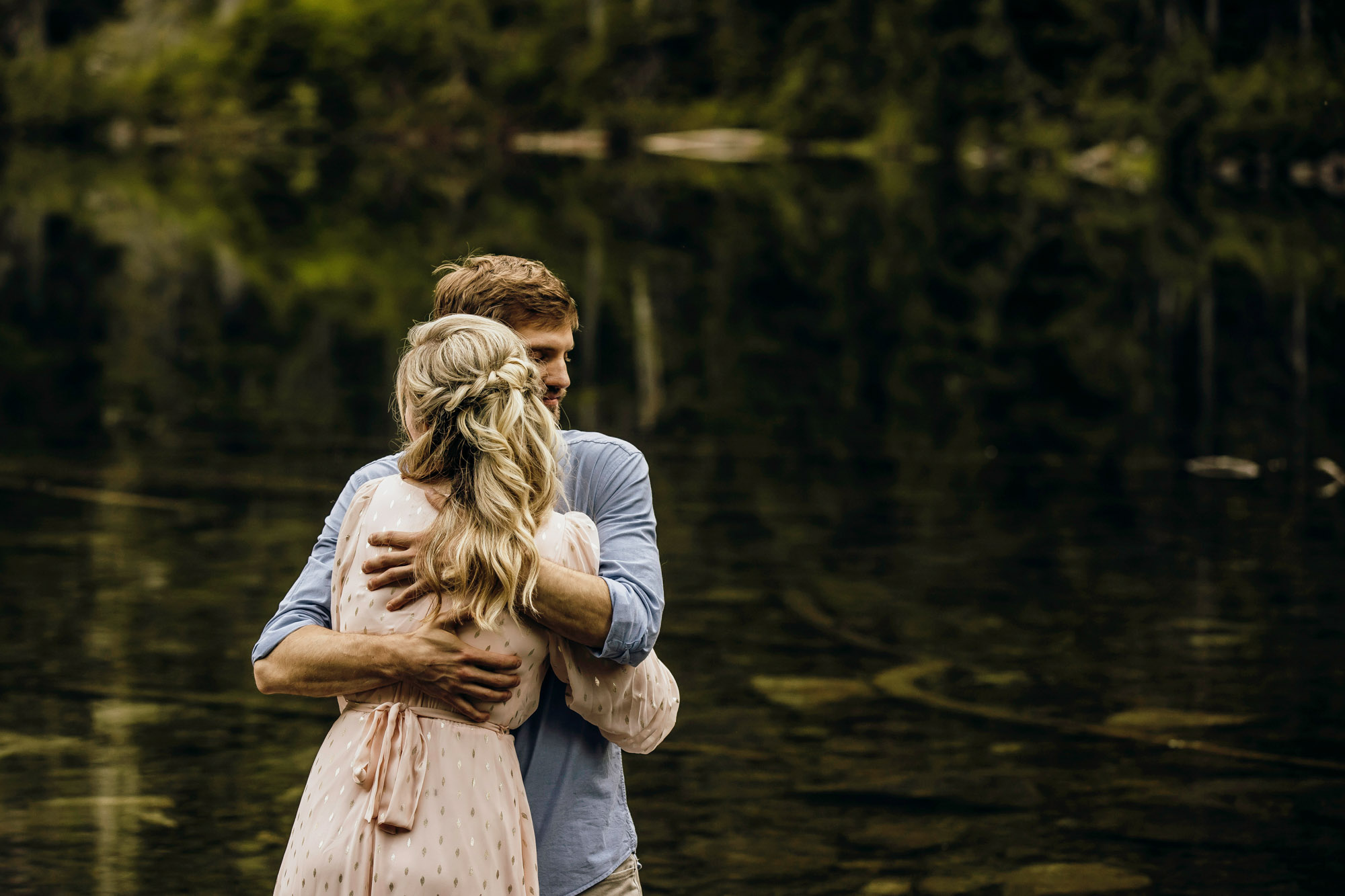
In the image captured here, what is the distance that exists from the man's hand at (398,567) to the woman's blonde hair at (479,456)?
0.08 feet

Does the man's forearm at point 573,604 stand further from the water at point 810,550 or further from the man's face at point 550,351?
the water at point 810,550

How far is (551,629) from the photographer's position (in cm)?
327

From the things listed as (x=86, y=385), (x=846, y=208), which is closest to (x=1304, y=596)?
(x=86, y=385)

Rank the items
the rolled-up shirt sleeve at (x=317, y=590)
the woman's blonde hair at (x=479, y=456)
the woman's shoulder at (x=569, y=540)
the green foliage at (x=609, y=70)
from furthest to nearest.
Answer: the green foliage at (x=609, y=70)
the rolled-up shirt sleeve at (x=317, y=590)
the woman's shoulder at (x=569, y=540)
the woman's blonde hair at (x=479, y=456)

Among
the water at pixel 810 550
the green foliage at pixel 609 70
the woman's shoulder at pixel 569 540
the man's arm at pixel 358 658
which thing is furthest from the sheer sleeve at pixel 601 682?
the green foliage at pixel 609 70

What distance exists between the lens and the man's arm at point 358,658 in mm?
3197

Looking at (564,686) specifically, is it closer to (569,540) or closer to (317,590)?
(569,540)

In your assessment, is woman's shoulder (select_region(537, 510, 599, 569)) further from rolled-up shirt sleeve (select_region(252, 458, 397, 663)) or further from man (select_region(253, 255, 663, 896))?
rolled-up shirt sleeve (select_region(252, 458, 397, 663))

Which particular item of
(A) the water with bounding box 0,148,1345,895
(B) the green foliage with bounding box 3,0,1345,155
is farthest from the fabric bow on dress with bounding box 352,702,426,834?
(B) the green foliage with bounding box 3,0,1345,155

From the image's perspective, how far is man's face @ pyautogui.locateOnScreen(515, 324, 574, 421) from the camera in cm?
350

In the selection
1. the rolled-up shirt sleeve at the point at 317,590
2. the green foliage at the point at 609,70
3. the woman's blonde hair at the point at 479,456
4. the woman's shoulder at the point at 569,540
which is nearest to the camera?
the woman's blonde hair at the point at 479,456

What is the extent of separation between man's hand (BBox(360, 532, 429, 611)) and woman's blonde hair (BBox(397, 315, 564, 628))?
24 millimetres

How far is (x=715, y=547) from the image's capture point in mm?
10914

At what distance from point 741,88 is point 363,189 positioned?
1311 inches
